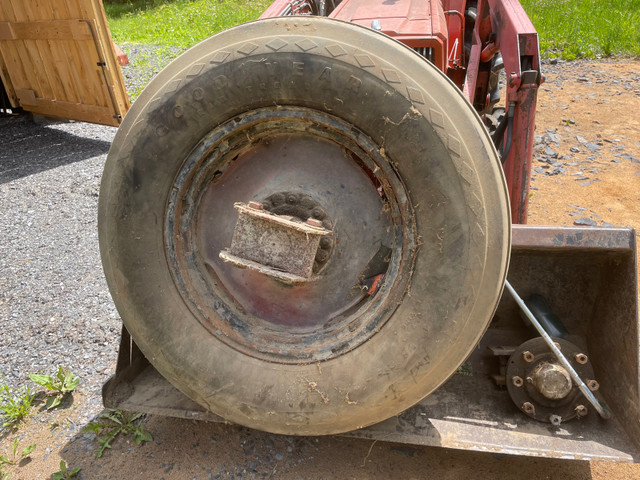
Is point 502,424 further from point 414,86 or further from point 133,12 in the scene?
point 133,12

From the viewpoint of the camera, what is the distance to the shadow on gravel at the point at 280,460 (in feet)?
6.33

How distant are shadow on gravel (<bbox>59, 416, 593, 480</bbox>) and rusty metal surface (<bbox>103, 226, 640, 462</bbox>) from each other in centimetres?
26

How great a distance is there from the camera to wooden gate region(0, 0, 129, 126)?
213 inches

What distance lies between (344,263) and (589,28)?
29.2 feet

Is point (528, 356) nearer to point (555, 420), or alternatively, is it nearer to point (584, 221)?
point (555, 420)

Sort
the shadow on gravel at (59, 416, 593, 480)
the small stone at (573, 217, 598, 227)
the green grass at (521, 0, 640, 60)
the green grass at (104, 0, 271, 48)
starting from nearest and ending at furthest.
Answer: the shadow on gravel at (59, 416, 593, 480), the small stone at (573, 217, 598, 227), the green grass at (521, 0, 640, 60), the green grass at (104, 0, 271, 48)

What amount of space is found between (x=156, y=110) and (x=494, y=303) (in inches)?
52.2

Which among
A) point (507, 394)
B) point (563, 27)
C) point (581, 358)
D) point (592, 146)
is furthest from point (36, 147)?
point (563, 27)

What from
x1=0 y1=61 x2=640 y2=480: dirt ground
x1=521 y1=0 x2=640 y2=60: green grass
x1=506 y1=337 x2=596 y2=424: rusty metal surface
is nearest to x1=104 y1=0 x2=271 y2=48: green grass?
x1=521 y1=0 x2=640 y2=60: green grass

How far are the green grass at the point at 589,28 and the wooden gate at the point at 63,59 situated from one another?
22.9 feet

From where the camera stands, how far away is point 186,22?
1384 centimetres

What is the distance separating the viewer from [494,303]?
4.93ft

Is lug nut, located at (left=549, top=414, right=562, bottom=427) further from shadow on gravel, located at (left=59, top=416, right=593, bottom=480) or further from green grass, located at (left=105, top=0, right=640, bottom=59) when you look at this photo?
green grass, located at (left=105, top=0, right=640, bottom=59)

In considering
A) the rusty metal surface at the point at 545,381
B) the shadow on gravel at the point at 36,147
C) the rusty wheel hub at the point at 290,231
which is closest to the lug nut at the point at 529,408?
the rusty metal surface at the point at 545,381
